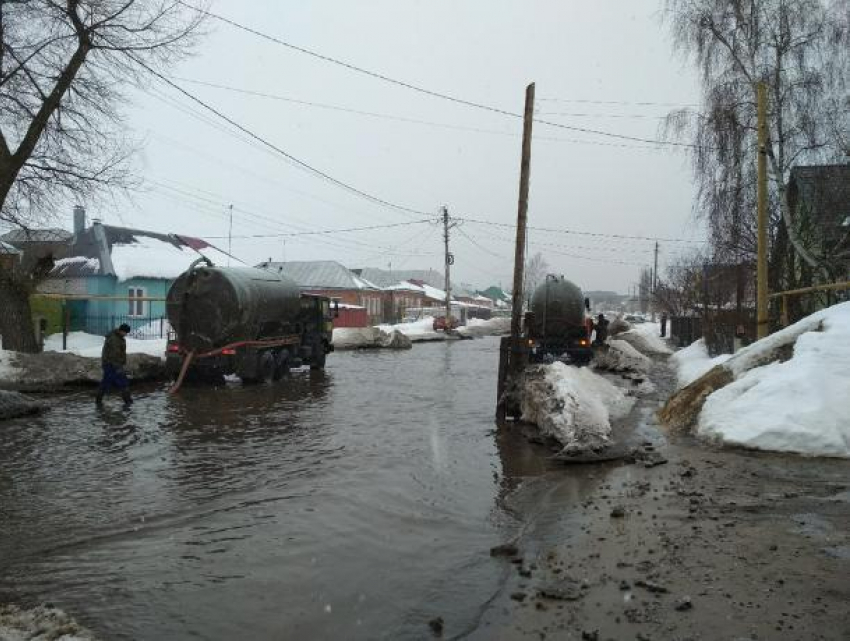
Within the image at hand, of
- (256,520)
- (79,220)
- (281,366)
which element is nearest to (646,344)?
(281,366)

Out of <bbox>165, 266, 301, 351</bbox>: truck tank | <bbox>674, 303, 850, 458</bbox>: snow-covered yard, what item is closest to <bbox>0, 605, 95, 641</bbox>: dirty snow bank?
<bbox>674, 303, 850, 458</bbox>: snow-covered yard

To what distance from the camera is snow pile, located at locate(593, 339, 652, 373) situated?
68.1 ft

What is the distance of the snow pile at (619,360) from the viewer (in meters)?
20.8

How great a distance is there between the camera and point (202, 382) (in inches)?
669

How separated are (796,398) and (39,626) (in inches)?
315

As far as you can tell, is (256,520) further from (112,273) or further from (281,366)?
(112,273)

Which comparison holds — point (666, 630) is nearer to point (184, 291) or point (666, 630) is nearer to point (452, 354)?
point (184, 291)

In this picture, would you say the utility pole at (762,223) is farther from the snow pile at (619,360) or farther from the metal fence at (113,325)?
the metal fence at (113,325)

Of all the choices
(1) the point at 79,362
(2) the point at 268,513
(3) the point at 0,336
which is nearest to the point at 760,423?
(2) the point at 268,513

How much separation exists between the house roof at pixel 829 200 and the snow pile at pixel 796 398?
8171mm

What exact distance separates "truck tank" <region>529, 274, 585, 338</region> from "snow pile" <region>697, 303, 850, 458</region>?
36.4 ft

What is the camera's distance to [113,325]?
87.6 ft

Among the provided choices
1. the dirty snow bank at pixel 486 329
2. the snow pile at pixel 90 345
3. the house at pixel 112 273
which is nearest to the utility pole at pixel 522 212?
the snow pile at pixel 90 345

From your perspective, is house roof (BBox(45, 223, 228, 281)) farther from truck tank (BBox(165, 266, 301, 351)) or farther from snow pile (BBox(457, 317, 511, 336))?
snow pile (BBox(457, 317, 511, 336))
